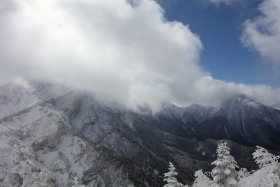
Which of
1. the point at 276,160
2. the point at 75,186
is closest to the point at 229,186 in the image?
the point at 276,160

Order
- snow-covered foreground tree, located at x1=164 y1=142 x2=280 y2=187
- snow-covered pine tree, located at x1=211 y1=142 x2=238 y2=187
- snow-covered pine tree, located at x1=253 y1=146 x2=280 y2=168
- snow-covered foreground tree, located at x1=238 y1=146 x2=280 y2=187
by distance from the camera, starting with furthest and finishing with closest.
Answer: snow-covered pine tree, located at x1=211 y1=142 x2=238 y2=187
snow-covered pine tree, located at x1=253 y1=146 x2=280 y2=168
snow-covered foreground tree, located at x1=164 y1=142 x2=280 y2=187
snow-covered foreground tree, located at x1=238 y1=146 x2=280 y2=187

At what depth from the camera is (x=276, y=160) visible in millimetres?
24141

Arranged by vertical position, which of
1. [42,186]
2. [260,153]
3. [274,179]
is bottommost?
[274,179]

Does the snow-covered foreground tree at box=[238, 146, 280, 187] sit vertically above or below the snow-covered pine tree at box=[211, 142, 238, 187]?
below

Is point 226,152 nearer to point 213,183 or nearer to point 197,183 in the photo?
point 213,183

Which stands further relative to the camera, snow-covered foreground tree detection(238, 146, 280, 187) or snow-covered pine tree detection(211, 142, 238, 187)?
snow-covered pine tree detection(211, 142, 238, 187)

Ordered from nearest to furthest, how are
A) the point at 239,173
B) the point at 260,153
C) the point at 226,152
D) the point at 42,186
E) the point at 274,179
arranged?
the point at 274,179
the point at 260,153
the point at 226,152
the point at 239,173
the point at 42,186

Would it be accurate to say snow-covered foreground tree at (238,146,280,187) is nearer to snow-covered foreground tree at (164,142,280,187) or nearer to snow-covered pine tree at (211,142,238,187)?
snow-covered foreground tree at (164,142,280,187)

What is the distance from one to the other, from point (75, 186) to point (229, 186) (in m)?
26.6

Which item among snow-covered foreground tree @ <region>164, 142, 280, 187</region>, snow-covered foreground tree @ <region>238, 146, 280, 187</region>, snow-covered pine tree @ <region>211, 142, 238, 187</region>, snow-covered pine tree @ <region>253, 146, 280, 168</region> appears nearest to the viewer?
snow-covered foreground tree @ <region>238, 146, 280, 187</region>

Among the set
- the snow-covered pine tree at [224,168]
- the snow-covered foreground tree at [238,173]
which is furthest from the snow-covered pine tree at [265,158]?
the snow-covered pine tree at [224,168]

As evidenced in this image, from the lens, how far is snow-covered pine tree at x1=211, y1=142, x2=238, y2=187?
95.1 ft

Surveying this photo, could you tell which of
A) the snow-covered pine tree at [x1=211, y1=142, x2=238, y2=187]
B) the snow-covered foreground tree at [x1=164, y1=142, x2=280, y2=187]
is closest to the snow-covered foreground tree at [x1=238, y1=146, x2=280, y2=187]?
the snow-covered foreground tree at [x1=164, y1=142, x2=280, y2=187]

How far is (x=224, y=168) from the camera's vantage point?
1166 inches
